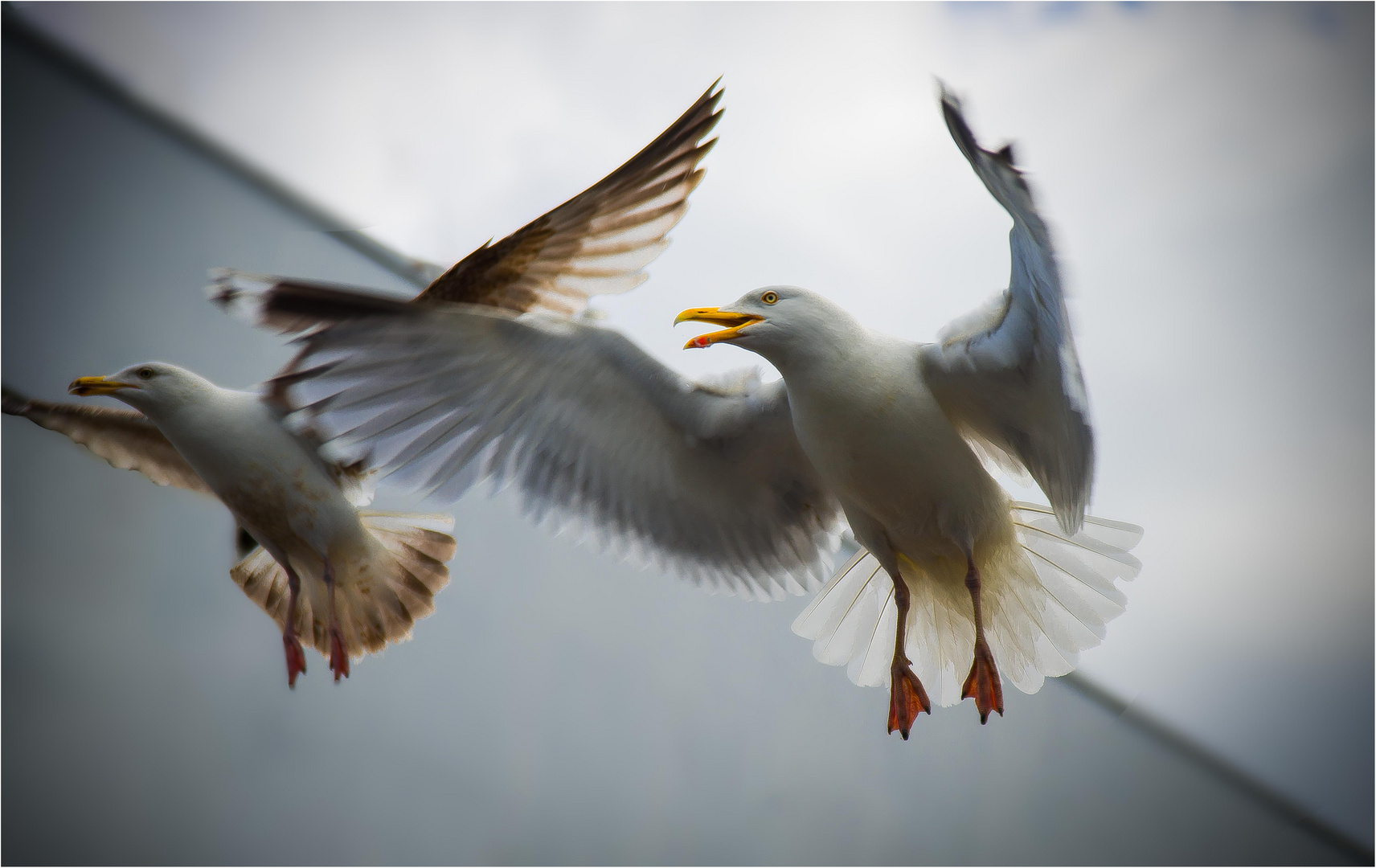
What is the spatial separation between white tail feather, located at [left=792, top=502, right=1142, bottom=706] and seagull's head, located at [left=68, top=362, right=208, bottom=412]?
112 cm

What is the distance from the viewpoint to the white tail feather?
1.60 meters

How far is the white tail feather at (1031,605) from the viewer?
5.25ft

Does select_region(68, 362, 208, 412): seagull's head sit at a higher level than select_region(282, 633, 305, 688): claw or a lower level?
higher

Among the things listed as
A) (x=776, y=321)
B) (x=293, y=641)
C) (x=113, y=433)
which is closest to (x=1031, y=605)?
(x=776, y=321)

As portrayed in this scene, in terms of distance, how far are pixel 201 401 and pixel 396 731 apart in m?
1.21

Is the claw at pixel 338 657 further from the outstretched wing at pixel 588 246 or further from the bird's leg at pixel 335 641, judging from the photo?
the outstretched wing at pixel 588 246

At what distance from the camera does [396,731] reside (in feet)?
7.88

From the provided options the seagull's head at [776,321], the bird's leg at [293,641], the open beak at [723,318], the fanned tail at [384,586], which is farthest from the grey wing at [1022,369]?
the bird's leg at [293,641]

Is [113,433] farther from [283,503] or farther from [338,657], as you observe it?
[338,657]

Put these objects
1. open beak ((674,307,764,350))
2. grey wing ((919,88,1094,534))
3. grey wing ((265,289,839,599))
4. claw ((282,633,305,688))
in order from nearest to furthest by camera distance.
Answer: grey wing ((919,88,1094,534)) < open beak ((674,307,764,350)) < grey wing ((265,289,839,599)) < claw ((282,633,305,688))

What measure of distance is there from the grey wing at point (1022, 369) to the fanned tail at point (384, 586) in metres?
0.93

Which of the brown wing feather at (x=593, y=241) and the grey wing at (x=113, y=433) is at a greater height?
the brown wing feather at (x=593, y=241)

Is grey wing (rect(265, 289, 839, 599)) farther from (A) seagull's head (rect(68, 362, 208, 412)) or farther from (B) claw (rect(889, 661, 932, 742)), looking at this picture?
(B) claw (rect(889, 661, 932, 742))

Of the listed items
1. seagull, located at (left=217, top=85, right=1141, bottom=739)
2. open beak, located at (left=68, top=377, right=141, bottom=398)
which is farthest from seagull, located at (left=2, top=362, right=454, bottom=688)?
seagull, located at (left=217, top=85, right=1141, bottom=739)
